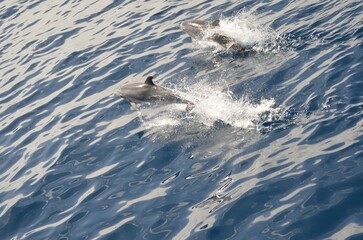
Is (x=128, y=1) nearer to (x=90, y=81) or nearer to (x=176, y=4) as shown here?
(x=176, y=4)

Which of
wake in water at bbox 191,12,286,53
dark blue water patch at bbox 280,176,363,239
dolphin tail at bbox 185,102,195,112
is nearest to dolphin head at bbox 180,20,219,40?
wake in water at bbox 191,12,286,53

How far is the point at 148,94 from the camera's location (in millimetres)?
16703

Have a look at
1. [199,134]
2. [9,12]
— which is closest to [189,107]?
[199,134]

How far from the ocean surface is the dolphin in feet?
1.20

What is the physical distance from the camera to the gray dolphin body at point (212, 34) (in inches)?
741

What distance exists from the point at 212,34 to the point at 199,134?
6320 mm

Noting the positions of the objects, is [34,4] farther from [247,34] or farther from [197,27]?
[247,34]

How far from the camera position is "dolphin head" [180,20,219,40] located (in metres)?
19.6

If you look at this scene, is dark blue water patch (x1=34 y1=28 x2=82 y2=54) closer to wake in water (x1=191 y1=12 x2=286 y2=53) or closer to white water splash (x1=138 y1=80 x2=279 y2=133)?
wake in water (x1=191 y1=12 x2=286 y2=53)

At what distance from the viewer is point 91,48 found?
2341cm

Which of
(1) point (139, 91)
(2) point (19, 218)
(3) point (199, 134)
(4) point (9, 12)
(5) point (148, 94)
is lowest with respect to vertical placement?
(3) point (199, 134)

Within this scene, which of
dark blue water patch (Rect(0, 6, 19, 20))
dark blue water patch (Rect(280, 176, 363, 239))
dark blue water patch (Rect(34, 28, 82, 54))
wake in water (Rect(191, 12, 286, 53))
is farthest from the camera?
dark blue water patch (Rect(0, 6, 19, 20))

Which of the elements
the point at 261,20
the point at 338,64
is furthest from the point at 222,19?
the point at 338,64

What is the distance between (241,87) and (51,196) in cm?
610
